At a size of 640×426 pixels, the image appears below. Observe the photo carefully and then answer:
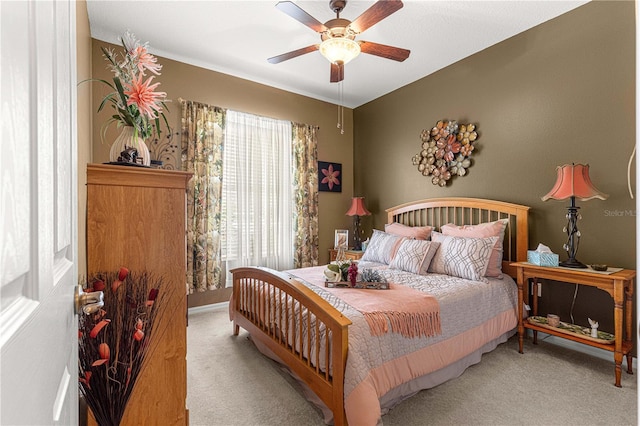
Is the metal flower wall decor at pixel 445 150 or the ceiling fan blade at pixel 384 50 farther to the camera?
the metal flower wall decor at pixel 445 150

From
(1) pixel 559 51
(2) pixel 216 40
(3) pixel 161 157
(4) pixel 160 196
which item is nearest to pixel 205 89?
(2) pixel 216 40

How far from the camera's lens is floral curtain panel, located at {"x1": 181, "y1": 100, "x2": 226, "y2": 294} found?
3578mm

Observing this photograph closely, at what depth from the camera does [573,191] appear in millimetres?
2402

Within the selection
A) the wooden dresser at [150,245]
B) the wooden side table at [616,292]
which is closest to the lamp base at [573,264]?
the wooden side table at [616,292]

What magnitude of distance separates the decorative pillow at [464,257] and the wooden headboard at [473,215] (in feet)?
1.44

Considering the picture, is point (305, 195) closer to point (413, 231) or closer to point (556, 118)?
point (413, 231)

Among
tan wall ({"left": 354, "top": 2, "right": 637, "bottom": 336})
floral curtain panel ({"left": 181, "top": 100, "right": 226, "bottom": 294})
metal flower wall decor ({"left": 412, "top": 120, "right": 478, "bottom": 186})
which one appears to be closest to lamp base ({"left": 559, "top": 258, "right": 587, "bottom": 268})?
tan wall ({"left": 354, "top": 2, "right": 637, "bottom": 336})

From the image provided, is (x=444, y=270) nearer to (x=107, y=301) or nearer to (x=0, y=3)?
(x=107, y=301)

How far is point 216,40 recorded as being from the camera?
3.19 meters

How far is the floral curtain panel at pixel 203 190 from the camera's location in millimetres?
3578

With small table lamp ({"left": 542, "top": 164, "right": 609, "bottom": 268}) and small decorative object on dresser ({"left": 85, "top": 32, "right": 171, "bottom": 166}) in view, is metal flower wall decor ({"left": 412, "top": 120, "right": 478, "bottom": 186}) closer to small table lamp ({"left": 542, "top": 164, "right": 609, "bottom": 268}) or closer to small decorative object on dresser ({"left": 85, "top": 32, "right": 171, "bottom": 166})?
small table lamp ({"left": 542, "top": 164, "right": 609, "bottom": 268})

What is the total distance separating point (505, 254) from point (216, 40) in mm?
3806

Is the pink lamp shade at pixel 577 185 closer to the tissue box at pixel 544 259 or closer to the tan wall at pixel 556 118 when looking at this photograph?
the tan wall at pixel 556 118

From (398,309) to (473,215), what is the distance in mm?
2055
